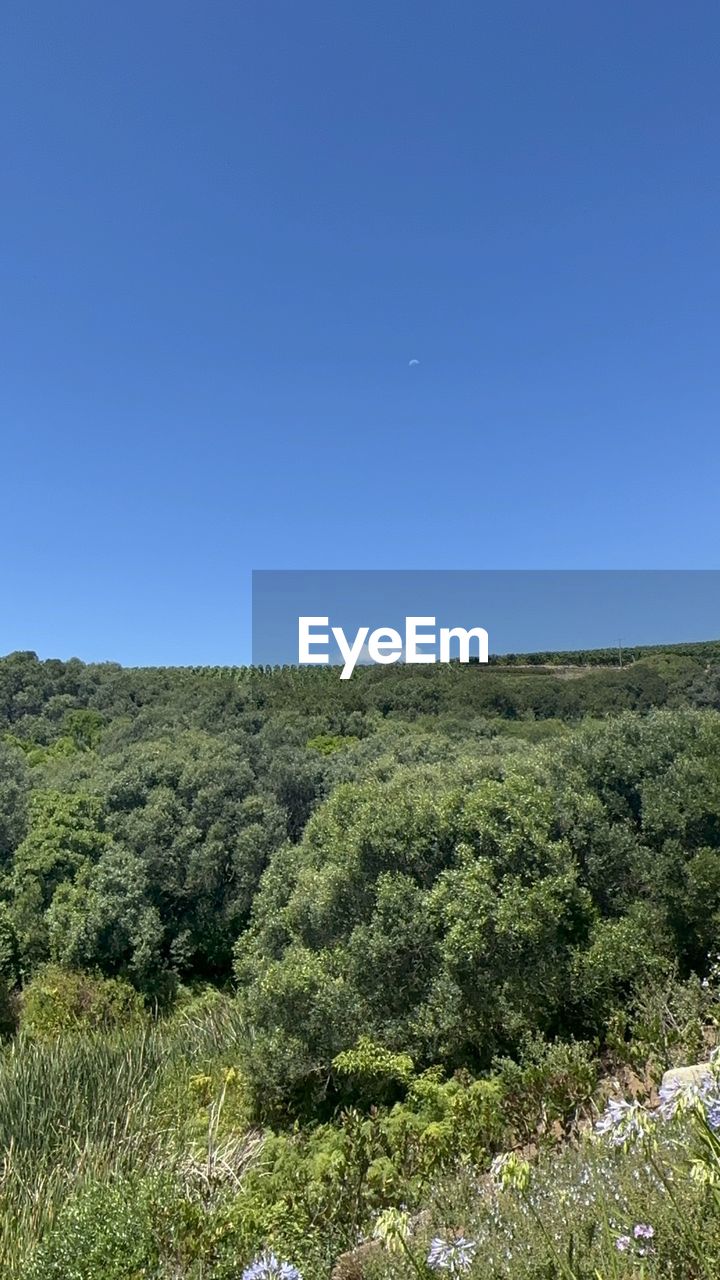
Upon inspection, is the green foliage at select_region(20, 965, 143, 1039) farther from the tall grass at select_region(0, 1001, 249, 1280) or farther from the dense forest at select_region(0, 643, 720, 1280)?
the tall grass at select_region(0, 1001, 249, 1280)

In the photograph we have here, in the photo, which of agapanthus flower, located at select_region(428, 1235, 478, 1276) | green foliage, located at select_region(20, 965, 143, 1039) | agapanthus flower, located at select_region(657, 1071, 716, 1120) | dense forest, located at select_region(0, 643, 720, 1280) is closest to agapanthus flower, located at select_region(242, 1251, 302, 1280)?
dense forest, located at select_region(0, 643, 720, 1280)

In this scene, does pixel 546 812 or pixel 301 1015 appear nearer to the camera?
pixel 301 1015

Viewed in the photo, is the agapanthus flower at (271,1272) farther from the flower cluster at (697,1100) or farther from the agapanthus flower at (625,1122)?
the flower cluster at (697,1100)

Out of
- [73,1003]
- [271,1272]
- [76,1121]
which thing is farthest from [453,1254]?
[73,1003]

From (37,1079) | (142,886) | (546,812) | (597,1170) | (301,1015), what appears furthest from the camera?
(142,886)

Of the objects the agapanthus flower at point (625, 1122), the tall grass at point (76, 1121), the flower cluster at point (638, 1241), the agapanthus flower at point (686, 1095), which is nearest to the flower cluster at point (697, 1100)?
the agapanthus flower at point (686, 1095)

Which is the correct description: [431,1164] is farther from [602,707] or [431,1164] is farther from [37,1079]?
[602,707]

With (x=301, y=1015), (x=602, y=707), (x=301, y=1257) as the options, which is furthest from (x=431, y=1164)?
(x=602, y=707)
